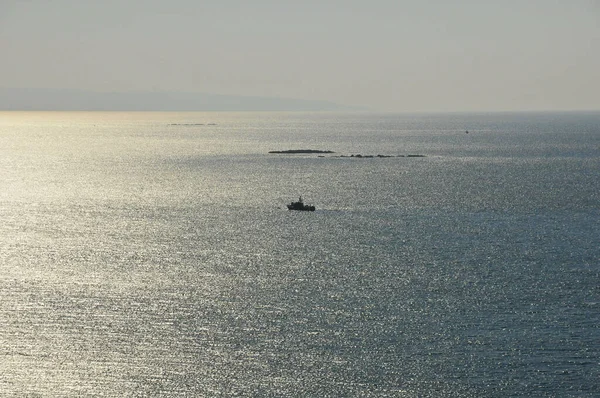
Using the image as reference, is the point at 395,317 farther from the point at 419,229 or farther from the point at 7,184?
the point at 7,184

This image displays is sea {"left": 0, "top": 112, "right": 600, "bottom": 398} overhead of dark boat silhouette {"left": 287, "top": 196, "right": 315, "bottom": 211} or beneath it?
beneath

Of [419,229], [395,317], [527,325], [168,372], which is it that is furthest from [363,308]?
[419,229]

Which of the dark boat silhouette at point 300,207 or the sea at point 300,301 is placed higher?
the dark boat silhouette at point 300,207

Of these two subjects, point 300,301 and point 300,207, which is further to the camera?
point 300,207

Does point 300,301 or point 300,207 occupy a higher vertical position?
point 300,207

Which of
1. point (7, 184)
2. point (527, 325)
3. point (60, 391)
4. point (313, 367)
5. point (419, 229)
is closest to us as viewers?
point (60, 391)

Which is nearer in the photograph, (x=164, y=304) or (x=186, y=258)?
(x=164, y=304)

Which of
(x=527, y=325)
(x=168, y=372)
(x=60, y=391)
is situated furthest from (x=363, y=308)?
(x=60, y=391)

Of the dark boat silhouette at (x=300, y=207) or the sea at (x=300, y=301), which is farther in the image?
the dark boat silhouette at (x=300, y=207)

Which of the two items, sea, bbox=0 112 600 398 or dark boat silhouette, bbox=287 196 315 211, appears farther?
dark boat silhouette, bbox=287 196 315 211

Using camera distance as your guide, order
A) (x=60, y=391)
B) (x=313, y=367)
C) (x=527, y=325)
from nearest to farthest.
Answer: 1. (x=60, y=391)
2. (x=313, y=367)
3. (x=527, y=325)
